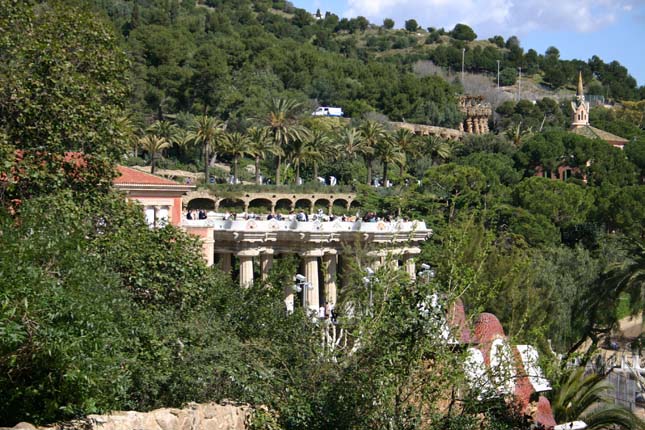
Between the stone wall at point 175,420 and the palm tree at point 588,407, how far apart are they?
8320mm

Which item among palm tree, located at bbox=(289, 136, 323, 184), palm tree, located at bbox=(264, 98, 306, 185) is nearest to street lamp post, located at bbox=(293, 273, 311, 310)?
palm tree, located at bbox=(264, 98, 306, 185)

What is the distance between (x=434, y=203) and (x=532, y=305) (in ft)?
65.9

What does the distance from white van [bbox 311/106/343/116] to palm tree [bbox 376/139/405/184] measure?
26567mm

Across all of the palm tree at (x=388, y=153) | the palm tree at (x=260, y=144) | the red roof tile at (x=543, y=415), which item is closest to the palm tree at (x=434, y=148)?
the palm tree at (x=388, y=153)

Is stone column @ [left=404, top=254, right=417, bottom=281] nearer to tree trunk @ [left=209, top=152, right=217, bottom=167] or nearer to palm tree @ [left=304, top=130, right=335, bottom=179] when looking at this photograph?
palm tree @ [left=304, top=130, right=335, bottom=179]

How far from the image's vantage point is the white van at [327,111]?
9890cm

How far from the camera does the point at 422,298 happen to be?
13445mm

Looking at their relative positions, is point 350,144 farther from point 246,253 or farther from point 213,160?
point 246,253

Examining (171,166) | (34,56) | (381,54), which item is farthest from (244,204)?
(381,54)

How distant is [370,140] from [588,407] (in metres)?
51.4

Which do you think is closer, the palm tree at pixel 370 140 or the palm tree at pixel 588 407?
the palm tree at pixel 588 407

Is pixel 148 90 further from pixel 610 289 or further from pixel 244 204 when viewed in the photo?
pixel 610 289

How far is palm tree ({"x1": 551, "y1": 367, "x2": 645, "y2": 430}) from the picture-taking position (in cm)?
1992

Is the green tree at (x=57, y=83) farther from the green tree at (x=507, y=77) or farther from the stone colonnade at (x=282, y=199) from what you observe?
the green tree at (x=507, y=77)
